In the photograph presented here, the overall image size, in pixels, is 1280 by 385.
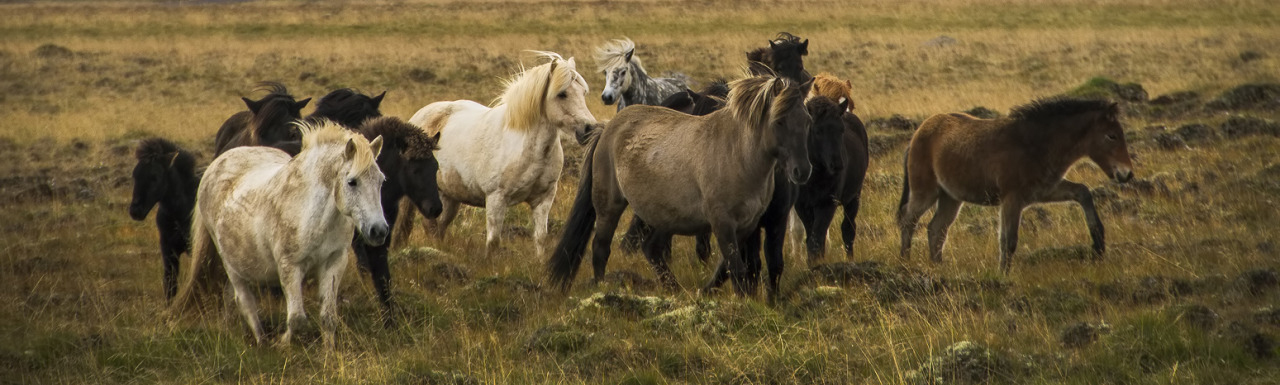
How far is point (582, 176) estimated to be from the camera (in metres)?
8.41

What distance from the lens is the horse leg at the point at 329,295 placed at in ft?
20.0

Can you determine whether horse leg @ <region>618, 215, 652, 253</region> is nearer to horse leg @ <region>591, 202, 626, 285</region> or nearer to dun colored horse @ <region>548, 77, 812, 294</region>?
dun colored horse @ <region>548, 77, 812, 294</region>

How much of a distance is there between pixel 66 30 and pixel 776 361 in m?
38.5

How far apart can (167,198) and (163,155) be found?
370 mm

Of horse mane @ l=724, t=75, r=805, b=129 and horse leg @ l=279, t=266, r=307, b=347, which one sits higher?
horse mane @ l=724, t=75, r=805, b=129

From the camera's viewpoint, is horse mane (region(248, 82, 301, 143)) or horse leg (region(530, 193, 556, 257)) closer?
horse mane (region(248, 82, 301, 143))

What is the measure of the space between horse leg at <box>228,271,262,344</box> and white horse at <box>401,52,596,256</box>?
314cm

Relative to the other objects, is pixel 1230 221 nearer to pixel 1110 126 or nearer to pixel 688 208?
pixel 1110 126

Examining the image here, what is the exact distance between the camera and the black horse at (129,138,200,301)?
26.1 ft

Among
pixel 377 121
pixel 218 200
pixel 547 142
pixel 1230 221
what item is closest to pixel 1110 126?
pixel 1230 221

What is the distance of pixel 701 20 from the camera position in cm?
3988

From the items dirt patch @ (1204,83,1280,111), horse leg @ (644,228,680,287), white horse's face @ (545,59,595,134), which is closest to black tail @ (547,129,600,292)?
horse leg @ (644,228,680,287)

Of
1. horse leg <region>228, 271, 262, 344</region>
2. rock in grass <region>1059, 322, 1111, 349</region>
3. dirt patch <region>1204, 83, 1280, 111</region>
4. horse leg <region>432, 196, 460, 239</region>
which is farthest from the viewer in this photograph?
dirt patch <region>1204, 83, 1280, 111</region>

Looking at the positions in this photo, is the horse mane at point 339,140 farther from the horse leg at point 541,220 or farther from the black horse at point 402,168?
the horse leg at point 541,220
